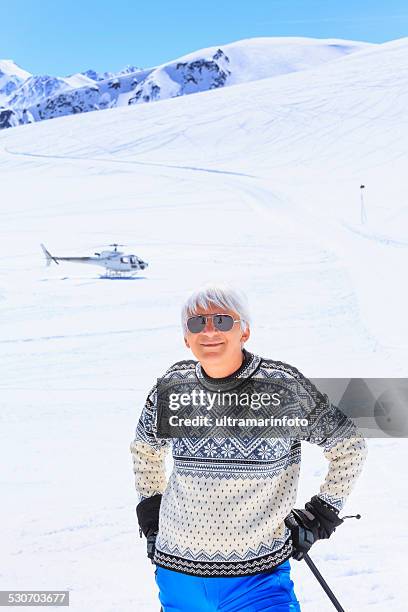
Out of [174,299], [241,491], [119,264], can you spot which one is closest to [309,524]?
[241,491]

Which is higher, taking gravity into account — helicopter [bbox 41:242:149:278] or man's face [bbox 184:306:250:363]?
man's face [bbox 184:306:250:363]

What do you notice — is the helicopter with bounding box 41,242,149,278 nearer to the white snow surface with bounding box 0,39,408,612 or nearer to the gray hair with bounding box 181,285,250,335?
the white snow surface with bounding box 0,39,408,612

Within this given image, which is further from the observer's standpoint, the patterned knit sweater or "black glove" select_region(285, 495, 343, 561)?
"black glove" select_region(285, 495, 343, 561)

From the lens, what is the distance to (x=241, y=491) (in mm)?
2109

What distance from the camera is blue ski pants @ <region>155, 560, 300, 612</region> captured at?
2059mm

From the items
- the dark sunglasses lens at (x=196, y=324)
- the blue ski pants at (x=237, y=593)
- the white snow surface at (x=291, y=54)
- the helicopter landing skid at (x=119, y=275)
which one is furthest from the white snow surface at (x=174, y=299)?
the white snow surface at (x=291, y=54)

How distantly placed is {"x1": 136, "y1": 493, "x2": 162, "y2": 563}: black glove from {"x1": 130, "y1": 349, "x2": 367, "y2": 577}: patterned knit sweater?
58 mm

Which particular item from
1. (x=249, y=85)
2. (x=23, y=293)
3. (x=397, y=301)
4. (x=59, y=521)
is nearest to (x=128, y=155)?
(x=249, y=85)

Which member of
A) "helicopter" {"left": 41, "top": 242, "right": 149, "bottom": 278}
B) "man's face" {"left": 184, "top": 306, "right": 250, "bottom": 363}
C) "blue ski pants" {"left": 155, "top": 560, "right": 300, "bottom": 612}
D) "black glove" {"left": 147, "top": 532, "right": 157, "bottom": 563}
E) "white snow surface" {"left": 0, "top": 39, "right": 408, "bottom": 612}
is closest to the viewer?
"blue ski pants" {"left": 155, "top": 560, "right": 300, "bottom": 612}

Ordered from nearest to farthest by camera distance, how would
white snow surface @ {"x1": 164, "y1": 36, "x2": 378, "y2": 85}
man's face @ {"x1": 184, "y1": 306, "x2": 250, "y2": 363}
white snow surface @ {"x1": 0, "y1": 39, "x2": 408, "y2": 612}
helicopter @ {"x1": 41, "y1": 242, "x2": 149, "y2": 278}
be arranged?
man's face @ {"x1": 184, "y1": 306, "x2": 250, "y2": 363} < white snow surface @ {"x1": 0, "y1": 39, "x2": 408, "y2": 612} < helicopter @ {"x1": 41, "y1": 242, "x2": 149, "y2": 278} < white snow surface @ {"x1": 164, "y1": 36, "x2": 378, "y2": 85}

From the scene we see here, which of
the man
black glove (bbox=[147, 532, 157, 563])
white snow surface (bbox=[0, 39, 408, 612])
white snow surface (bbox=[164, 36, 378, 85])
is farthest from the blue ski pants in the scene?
white snow surface (bbox=[164, 36, 378, 85])

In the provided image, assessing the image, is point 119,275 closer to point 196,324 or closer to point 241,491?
point 196,324

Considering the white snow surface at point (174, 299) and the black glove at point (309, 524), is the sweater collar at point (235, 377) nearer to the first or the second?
the black glove at point (309, 524)

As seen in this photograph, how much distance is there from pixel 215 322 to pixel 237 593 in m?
0.84
